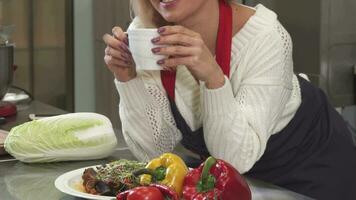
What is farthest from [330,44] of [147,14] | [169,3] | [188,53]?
[188,53]

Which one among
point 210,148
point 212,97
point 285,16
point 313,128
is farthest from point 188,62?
point 285,16

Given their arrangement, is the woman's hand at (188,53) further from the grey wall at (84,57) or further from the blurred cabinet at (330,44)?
the grey wall at (84,57)

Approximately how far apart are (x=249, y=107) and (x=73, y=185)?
0.36 metres

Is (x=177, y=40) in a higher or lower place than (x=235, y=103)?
higher

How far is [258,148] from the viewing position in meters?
1.14

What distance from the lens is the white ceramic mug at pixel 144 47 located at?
38.9 inches

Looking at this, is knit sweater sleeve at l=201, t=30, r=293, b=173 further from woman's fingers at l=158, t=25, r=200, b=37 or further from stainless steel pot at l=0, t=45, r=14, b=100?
stainless steel pot at l=0, t=45, r=14, b=100

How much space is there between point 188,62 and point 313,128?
401 mm

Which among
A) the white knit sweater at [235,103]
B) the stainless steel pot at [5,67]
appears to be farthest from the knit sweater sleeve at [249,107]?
the stainless steel pot at [5,67]

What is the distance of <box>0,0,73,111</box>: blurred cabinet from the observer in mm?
3105

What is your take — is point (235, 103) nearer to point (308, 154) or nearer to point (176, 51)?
point (176, 51)

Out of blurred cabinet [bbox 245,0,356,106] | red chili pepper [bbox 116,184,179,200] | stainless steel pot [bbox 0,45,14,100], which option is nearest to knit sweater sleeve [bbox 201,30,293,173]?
red chili pepper [bbox 116,184,179,200]

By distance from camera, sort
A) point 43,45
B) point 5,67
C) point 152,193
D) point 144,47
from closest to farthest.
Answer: point 152,193 < point 144,47 < point 5,67 < point 43,45

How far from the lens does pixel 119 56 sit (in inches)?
48.2
